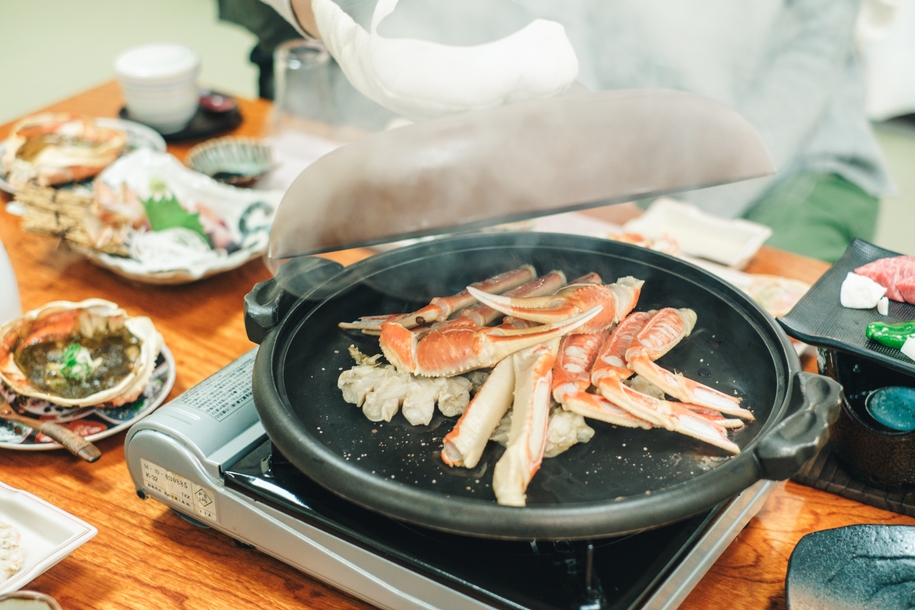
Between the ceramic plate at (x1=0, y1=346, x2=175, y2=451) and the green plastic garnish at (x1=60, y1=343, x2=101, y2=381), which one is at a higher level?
the green plastic garnish at (x1=60, y1=343, x2=101, y2=381)

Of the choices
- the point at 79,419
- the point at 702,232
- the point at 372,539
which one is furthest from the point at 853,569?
the point at 79,419

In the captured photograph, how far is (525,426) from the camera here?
0.99 metres

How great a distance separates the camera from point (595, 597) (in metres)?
0.89

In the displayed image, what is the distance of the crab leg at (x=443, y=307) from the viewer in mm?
1253

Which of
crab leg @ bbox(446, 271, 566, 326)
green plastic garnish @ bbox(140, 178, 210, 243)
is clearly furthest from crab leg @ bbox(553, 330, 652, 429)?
green plastic garnish @ bbox(140, 178, 210, 243)

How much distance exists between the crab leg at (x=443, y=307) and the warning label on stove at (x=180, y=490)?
0.37 m

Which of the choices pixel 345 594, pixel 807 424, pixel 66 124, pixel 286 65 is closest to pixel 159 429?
pixel 345 594

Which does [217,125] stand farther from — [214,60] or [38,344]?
[214,60]

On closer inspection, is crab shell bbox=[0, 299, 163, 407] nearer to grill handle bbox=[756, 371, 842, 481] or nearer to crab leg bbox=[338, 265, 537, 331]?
crab leg bbox=[338, 265, 537, 331]

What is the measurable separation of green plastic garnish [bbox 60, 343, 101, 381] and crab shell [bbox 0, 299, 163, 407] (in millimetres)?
35

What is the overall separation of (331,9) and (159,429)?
68cm

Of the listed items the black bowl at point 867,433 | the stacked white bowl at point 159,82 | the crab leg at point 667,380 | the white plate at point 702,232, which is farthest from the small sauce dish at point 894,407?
the stacked white bowl at point 159,82

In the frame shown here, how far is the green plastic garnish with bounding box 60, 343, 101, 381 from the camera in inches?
54.3

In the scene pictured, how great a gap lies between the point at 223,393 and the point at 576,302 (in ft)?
2.00
